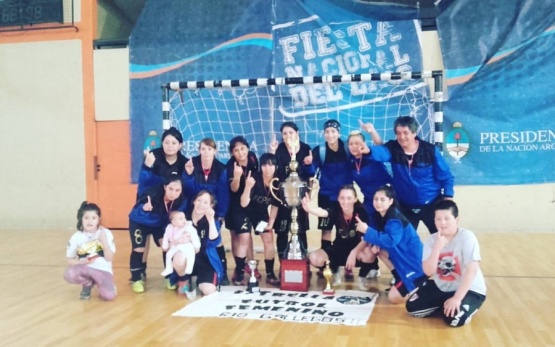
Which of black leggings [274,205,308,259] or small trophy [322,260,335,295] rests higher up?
black leggings [274,205,308,259]

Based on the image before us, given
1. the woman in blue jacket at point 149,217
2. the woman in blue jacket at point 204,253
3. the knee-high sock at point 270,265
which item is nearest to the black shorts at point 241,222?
the woman in blue jacket at point 204,253

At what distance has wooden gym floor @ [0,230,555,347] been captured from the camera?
2887 mm

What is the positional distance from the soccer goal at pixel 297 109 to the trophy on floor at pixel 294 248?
3016mm

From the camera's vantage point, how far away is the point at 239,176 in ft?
13.6

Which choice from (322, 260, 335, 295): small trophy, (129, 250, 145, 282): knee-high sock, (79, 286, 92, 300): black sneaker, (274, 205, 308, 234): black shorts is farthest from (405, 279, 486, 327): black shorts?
(79, 286, 92, 300): black sneaker

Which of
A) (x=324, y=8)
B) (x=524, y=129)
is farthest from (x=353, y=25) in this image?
(x=524, y=129)

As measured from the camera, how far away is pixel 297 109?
7215 mm

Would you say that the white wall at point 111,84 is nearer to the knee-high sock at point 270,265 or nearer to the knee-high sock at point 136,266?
the knee-high sock at point 136,266

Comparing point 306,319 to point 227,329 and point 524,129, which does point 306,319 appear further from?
point 524,129

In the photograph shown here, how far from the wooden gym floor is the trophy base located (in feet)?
0.73

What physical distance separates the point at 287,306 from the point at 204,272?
769mm

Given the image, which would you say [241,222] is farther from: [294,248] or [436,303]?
[436,303]

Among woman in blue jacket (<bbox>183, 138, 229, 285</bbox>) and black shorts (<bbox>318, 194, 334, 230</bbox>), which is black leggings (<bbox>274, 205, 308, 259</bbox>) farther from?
woman in blue jacket (<bbox>183, 138, 229, 285</bbox>)

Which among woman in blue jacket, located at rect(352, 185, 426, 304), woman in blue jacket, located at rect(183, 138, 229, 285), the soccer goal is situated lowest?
woman in blue jacket, located at rect(352, 185, 426, 304)
